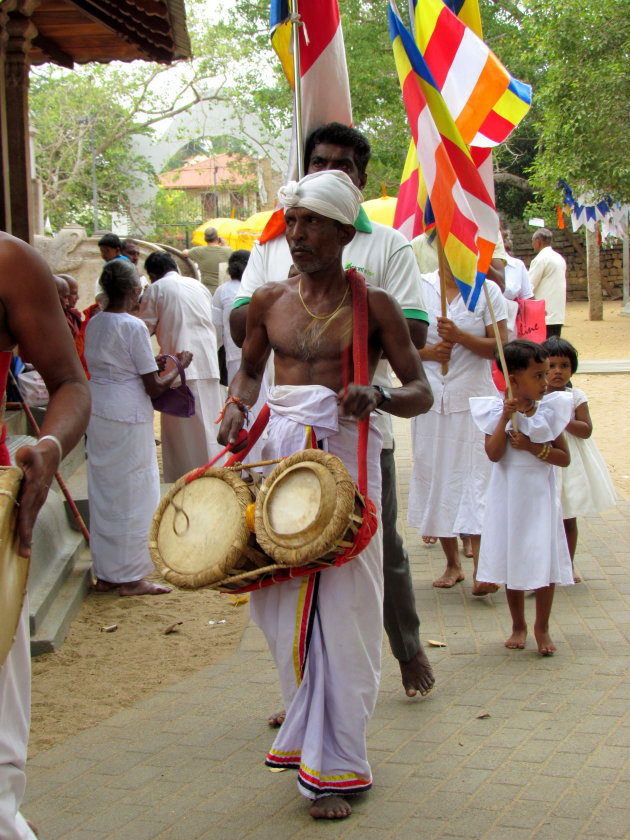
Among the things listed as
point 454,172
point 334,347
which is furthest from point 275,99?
point 334,347

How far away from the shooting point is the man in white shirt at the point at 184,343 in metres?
9.30

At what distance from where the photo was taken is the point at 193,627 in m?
6.04

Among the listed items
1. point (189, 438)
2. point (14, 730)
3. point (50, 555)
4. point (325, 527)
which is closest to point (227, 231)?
point (189, 438)

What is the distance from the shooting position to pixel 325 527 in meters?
3.21

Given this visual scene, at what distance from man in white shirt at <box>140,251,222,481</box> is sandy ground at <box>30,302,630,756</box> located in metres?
2.67

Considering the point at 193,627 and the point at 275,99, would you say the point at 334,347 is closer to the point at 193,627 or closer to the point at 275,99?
the point at 193,627

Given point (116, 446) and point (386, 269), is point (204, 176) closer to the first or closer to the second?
point (116, 446)

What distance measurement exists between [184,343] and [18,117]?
2.32 m

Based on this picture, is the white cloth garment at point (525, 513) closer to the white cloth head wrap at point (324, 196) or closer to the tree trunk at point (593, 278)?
the white cloth head wrap at point (324, 196)

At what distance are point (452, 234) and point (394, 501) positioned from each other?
185 centimetres

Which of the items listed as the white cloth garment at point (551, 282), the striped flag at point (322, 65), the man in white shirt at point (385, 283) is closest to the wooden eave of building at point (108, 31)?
the striped flag at point (322, 65)

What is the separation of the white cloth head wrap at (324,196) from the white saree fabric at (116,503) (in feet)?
11.1

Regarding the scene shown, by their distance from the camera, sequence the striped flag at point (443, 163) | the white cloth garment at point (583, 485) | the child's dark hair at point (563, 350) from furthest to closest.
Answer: the white cloth garment at point (583, 485) < the child's dark hair at point (563, 350) < the striped flag at point (443, 163)

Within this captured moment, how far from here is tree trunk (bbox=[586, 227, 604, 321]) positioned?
28.5 meters
